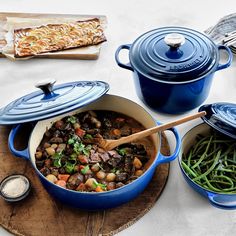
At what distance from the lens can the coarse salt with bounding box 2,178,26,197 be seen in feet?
4.17

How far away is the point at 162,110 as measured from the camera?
153 centimetres

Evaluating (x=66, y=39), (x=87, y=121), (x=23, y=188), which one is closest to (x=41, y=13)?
(x=66, y=39)

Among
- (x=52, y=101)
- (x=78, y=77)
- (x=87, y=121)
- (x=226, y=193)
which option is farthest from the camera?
(x=78, y=77)

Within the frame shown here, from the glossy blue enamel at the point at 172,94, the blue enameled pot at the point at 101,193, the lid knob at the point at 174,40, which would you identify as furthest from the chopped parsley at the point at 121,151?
the lid knob at the point at 174,40

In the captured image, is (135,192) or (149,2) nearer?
(135,192)

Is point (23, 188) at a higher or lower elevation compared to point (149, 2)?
lower

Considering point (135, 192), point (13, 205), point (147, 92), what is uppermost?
point (147, 92)

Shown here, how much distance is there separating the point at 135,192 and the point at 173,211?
0.14 metres

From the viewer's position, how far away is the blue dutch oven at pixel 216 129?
116cm

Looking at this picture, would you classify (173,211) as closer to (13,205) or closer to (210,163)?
(210,163)

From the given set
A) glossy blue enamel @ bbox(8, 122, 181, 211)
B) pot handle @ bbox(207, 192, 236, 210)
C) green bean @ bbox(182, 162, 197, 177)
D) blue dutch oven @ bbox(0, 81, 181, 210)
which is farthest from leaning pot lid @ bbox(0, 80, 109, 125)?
pot handle @ bbox(207, 192, 236, 210)

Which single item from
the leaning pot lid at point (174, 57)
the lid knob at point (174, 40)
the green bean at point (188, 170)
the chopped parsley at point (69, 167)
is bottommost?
the chopped parsley at point (69, 167)

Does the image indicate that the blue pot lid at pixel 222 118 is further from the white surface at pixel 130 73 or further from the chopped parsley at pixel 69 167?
the chopped parsley at pixel 69 167

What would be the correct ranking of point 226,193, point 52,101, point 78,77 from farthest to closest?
1. point 78,77
2. point 52,101
3. point 226,193
